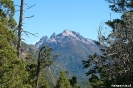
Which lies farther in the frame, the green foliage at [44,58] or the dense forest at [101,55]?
the green foliage at [44,58]

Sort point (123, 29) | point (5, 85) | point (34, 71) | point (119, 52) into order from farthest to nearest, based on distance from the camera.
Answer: point (34, 71), point (5, 85), point (123, 29), point (119, 52)

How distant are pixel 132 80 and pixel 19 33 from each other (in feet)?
23.7

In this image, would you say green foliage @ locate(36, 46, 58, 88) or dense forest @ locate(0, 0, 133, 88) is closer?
dense forest @ locate(0, 0, 133, 88)

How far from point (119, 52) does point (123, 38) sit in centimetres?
54

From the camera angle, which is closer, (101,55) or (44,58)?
(101,55)

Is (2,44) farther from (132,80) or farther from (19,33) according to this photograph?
(132,80)

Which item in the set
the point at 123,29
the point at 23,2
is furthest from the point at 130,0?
the point at 123,29

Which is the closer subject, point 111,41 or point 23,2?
point 111,41

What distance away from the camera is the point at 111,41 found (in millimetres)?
8203

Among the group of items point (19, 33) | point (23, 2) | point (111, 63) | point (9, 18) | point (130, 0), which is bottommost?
point (111, 63)

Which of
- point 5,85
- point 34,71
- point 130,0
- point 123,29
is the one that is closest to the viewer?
point 123,29

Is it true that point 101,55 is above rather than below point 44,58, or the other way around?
below

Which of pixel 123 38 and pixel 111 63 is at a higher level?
pixel 123 38

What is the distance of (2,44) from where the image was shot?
11.2 metres
